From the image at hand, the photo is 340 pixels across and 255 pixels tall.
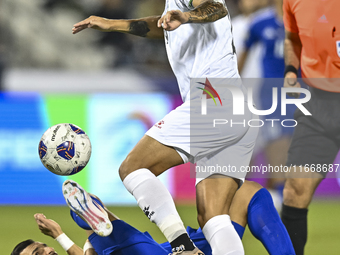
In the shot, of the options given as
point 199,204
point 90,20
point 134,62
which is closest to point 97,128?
point 134,62

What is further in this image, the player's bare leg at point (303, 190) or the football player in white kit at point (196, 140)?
the player's bare leg at point (303, 190)

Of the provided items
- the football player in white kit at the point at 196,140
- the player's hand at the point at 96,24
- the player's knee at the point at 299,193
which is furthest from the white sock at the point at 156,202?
the player's knee at the point at 299,193

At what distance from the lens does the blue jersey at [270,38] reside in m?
4.77

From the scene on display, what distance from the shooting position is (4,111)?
16.3ft

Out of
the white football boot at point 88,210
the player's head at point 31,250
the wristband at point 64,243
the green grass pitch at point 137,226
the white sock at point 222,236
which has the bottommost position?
the green grass pitch at point 137,226

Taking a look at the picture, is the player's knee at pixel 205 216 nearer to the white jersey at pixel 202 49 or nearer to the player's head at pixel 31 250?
the white jersey at pixel 202 49

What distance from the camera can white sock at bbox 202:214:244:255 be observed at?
7.14ft

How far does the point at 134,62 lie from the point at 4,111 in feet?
6.26

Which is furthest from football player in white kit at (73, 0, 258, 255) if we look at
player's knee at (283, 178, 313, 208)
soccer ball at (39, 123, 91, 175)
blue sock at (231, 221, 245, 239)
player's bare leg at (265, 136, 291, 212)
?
player's bare leg at (265, 136, 291, 212)

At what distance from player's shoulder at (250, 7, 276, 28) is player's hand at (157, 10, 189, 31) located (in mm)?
2829

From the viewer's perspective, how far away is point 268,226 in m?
2.29

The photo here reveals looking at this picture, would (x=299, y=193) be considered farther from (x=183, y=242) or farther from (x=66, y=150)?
(x=66, y=150)

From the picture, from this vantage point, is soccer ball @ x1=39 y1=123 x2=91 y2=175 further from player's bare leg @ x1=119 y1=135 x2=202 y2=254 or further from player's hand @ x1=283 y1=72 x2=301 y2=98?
player's hand @ x1=283 y1=72 x2=301 y2=98

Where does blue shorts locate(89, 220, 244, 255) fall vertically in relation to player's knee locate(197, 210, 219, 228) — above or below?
below
